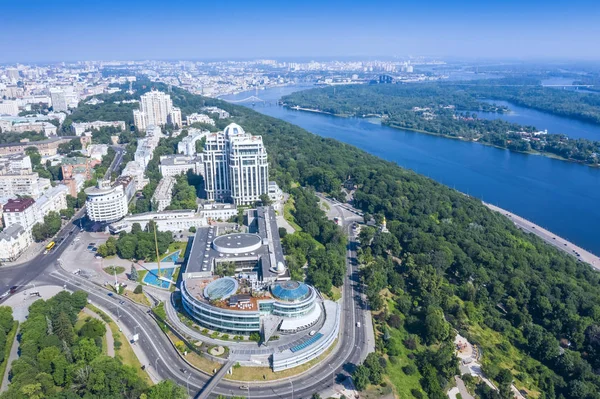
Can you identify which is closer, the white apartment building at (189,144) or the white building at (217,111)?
the white apartment building at (189,144)

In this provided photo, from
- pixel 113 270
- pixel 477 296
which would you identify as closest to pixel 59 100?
pixel 113 270

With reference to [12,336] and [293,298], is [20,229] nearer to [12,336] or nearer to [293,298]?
[12,336]

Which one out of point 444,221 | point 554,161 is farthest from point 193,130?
point 554,161

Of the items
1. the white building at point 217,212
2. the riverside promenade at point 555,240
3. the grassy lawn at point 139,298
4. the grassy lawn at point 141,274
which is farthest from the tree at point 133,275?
the riverside promenade at point 555,240

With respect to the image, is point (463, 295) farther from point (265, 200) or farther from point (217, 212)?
point (217, 212)

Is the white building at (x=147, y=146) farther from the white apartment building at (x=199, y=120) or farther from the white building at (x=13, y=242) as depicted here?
the white building at (x=13, y=242)

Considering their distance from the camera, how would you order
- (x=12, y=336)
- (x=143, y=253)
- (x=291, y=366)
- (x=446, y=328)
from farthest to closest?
(x=143, y=253)
(x=446, y=328)
(x=12, y=336)
(x=291, y=366)
